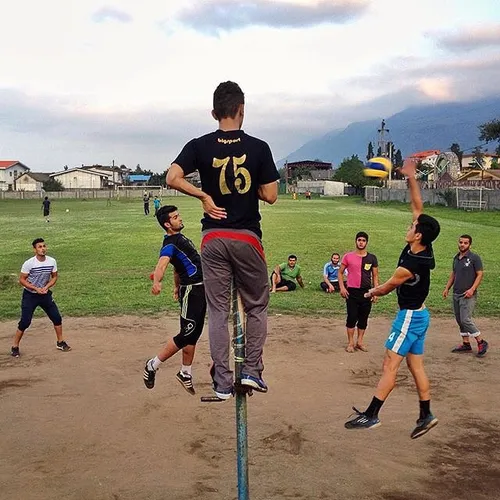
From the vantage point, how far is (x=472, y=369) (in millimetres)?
10289

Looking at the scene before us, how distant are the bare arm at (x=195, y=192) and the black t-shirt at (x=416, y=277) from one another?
2.61 m

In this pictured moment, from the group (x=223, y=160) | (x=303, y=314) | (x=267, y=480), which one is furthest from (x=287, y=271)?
(x=223, y=160)

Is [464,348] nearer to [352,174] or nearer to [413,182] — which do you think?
[413,182]

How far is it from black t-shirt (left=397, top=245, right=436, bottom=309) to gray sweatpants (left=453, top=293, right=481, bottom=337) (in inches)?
189

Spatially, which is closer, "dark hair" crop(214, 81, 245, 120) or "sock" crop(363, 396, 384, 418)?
"dark hair" crop(214, 81, 245, 120)

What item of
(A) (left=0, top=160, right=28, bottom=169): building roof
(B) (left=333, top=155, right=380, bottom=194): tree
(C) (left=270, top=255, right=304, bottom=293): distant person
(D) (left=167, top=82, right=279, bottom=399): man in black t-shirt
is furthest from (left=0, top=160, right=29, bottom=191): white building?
(D) (left=167, top=82, right=279, bottom=399): man in black t-shirt

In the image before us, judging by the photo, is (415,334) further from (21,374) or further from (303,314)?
(303,314)

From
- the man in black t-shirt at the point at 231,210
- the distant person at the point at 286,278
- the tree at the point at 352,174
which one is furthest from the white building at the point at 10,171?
the man in black t-shirt at the point at 231,210

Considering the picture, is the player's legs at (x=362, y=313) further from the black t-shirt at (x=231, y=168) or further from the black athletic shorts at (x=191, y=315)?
the black t-shirt at (x=231, y=168)

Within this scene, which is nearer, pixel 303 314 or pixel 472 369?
pixel 472 369

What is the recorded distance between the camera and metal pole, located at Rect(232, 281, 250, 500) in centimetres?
467

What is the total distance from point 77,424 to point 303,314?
24.7ft

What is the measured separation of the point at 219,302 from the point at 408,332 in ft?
8.65

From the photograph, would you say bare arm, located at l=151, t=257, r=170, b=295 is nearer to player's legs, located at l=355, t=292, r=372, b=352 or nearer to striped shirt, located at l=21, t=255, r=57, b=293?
striped shirt, located at l=21, t=255, r=57, b=293
